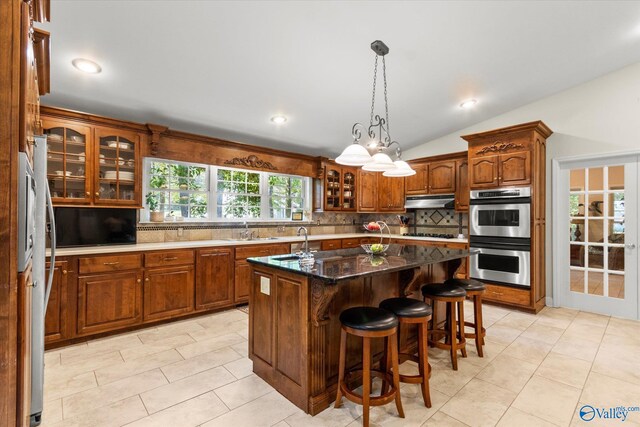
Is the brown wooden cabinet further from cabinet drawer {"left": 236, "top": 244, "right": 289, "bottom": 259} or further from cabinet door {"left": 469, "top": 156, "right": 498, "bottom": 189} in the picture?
cabinet drawer {"left": 236, "top": 244, "right": 289, "bottom": 259}

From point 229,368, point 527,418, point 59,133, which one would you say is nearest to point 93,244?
point 59,133

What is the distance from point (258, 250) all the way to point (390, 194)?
3.11 metres

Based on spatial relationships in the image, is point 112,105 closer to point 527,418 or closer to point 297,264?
point 297,264

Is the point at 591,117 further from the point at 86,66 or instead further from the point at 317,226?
the point at 86,66

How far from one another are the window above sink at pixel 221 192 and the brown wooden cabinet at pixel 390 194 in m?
1.56

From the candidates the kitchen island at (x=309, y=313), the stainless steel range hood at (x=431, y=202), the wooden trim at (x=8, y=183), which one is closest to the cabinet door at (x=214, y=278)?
the kitchen island at (x=309, y=313)

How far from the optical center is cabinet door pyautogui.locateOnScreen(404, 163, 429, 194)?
563cm

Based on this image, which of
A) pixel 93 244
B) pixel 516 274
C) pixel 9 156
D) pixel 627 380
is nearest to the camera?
pixel 9 156

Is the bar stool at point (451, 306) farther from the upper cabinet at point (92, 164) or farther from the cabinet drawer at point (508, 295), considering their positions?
the upper cabinet at point (92, 164)

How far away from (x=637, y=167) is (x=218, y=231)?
572 cm

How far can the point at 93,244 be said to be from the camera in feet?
11.5

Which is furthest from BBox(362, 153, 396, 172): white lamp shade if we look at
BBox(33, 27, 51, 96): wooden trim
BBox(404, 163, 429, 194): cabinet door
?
BBox(404, 163, 429, 194): cabinet door

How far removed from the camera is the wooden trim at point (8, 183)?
2.98 ft

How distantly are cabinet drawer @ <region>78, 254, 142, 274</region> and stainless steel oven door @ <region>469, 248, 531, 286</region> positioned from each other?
421cm
